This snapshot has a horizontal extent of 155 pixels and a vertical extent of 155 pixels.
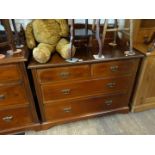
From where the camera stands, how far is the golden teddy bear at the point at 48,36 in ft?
4.13

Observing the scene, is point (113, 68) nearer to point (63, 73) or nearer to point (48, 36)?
point (63, 73)

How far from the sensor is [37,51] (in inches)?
46.5

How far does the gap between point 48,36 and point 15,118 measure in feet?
2.79

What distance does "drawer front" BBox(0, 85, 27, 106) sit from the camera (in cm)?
125

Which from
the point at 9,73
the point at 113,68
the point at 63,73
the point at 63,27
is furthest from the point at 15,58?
the point at 113,68

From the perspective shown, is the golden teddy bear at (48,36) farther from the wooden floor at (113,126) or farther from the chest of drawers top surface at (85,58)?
the wooden floor at (113,126)

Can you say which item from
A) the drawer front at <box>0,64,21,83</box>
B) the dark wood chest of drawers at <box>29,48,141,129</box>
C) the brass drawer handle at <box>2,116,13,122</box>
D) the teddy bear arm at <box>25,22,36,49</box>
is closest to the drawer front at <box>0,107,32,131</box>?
the brass drawer handle at <box>2,116,13,122</box>

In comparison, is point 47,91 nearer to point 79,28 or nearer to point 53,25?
point 53,25

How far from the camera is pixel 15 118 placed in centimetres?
144

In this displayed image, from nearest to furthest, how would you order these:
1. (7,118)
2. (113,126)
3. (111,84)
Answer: (7,118), (111,84), (113,126)

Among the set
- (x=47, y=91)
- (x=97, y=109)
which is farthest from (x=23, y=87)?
(x=97, y=109)

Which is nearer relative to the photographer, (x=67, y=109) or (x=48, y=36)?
(x=48, y=36)

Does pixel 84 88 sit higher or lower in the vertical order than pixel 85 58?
lower

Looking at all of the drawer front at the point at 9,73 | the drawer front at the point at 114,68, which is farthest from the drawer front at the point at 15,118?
the drawer front at the point at 114,68
